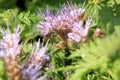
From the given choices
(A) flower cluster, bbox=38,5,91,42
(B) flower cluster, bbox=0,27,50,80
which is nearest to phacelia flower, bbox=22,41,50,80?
(B) flower cluster, bbox=0,27,50,80

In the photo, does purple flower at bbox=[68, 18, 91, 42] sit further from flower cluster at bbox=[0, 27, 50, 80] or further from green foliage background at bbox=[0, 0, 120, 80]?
flower cluster at bbox=[0, 27, 50, 80]

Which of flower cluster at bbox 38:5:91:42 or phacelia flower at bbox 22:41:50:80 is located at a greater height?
flower cluster at bbox 38:5:91:42

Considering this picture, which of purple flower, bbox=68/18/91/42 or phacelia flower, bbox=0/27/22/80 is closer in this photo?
phacelia flower, bbox=0/27/22/80

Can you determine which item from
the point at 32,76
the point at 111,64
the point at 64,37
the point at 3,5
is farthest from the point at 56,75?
the point at 3,5

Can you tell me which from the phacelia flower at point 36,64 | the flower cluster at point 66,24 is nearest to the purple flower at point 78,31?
the flower cluster at point 66,24

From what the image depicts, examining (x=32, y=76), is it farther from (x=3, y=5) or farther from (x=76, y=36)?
(x=3, y=5)

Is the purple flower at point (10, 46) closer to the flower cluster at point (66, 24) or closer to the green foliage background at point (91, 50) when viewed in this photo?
the green foliage background at point (91, 50)

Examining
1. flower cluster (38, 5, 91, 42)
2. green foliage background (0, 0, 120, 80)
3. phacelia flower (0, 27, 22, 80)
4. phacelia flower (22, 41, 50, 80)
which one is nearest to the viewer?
green foliage background (0, 0, 120, 80)
